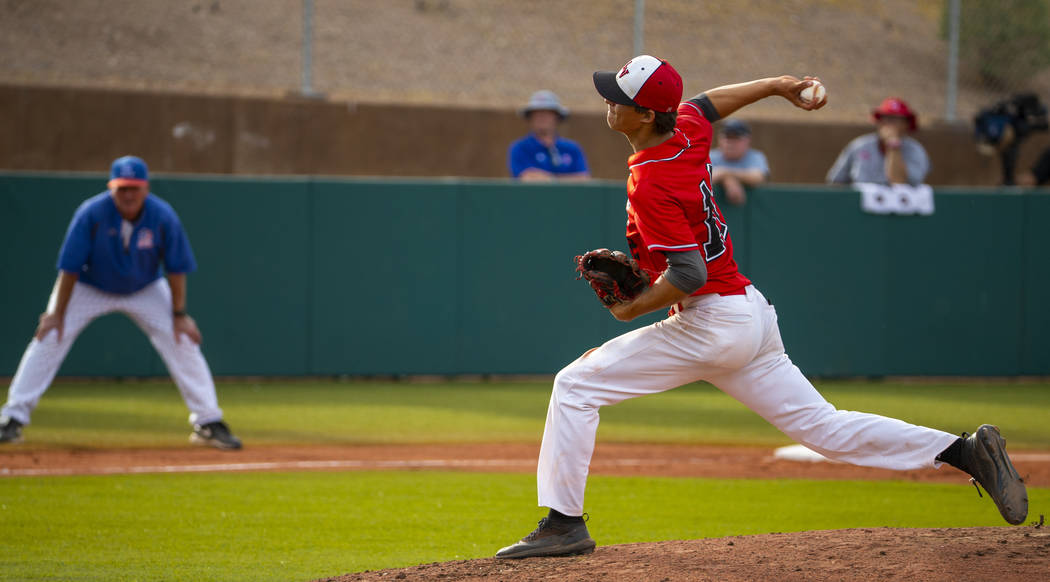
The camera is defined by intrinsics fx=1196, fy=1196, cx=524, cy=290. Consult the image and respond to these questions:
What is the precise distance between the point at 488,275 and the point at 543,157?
1.43m

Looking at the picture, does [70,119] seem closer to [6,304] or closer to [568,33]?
[6,304]

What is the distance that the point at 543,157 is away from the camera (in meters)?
13.1

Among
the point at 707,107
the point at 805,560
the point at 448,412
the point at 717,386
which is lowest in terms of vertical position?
the point at 448,412

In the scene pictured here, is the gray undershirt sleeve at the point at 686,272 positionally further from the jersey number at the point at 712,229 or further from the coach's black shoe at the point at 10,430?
the coach's black shoe at the point at 10,430

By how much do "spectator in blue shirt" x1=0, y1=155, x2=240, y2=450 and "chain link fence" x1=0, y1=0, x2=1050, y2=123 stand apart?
6405mm

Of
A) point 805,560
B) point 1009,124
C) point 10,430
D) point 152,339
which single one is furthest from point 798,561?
point 1009,124

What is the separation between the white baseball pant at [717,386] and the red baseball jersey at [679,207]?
0.16 meters

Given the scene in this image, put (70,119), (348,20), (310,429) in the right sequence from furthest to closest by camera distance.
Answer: (348,20) < (70,119) < (310,429)

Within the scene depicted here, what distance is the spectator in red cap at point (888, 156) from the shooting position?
13.0 meters

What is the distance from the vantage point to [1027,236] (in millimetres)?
13531

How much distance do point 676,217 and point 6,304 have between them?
9.86 meters

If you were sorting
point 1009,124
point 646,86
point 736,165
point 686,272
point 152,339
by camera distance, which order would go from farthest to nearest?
point 1009,124
point 736,165
point 152,339
point 646,86
point 686,272

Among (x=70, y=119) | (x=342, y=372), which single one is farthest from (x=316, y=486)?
(x=70, y=119)

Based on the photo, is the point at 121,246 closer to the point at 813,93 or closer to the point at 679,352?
the point at 679,352
